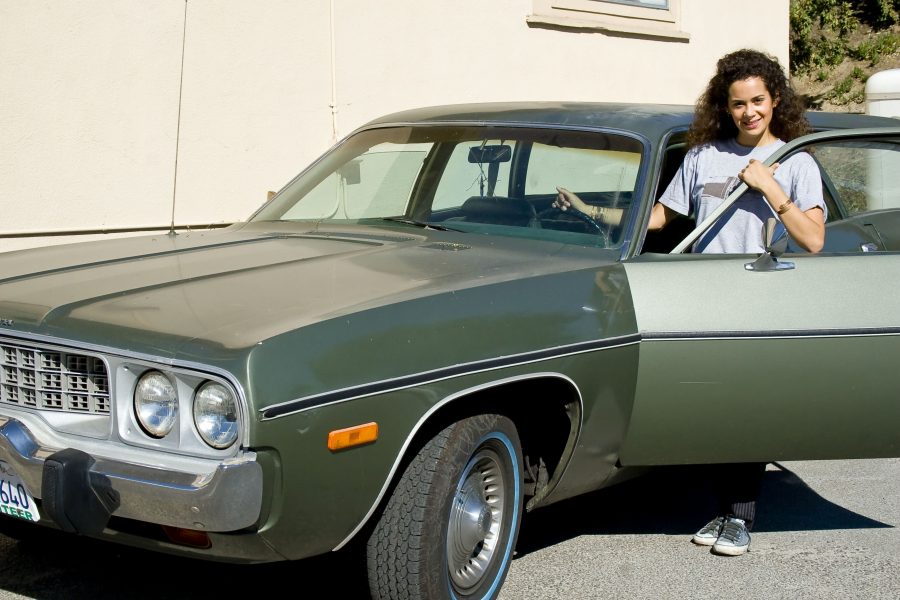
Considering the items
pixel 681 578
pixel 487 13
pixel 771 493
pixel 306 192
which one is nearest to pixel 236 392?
pixel 681 578

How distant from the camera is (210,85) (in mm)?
8062

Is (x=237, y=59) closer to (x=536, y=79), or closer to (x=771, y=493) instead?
(x=536, y=79)

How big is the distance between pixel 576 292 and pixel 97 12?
4921mm

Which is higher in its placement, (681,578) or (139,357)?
(139,357)

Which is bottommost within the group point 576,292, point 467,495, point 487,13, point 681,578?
point 681,578

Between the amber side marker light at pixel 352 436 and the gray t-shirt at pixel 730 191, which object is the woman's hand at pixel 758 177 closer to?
the gray t-shirt at pixel 730 191

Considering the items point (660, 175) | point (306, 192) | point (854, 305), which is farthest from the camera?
point (306, 192)

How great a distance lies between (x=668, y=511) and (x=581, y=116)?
163 cm

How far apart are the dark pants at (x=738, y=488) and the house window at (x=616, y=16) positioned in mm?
6444

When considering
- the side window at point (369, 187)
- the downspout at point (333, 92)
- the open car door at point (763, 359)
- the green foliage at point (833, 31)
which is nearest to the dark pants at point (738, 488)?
the open car door at point (763, 359)

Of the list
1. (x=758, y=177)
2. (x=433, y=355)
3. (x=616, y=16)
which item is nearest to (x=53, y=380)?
(x=433, y=355)

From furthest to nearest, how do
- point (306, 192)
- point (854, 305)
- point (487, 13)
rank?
point (487, 13), point (306, 192), point (854, 305)

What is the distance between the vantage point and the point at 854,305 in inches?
154

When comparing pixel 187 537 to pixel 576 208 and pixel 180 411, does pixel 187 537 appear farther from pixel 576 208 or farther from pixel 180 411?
pixel 576 208
